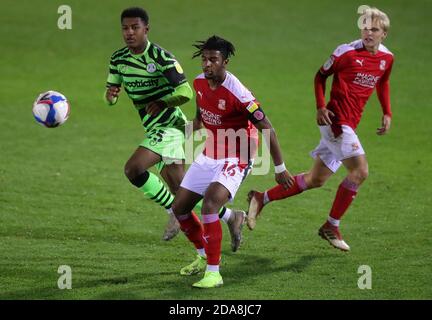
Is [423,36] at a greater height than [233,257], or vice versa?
[423,36]

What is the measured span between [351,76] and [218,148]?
2342 mm

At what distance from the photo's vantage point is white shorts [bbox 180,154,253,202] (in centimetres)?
911

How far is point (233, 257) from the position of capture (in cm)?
1053

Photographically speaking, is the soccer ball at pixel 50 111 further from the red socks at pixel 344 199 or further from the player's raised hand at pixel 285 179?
the red socks at pixel 344 199

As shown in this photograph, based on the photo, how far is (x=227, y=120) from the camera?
30.4ft

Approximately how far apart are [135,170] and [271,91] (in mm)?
11690

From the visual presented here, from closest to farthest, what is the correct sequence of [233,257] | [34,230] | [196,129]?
1. [196,129]
2. [233,257]
3. [34,230]

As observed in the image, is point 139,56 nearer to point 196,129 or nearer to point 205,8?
point 196,129

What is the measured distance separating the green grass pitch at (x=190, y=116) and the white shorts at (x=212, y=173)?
1014 millimetres

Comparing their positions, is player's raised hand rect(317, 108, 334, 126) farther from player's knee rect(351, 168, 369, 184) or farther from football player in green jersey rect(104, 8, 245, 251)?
football player in green jersey rect(104, 8, 245, 251)

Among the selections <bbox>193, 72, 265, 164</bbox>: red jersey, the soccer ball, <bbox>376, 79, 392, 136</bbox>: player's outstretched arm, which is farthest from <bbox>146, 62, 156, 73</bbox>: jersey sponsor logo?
<bbox>376, 79, 392, 136</bbox>: player's outstretched arm

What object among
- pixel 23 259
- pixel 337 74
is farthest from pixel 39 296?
pixel 337 74

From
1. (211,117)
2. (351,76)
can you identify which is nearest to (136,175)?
(211,117)

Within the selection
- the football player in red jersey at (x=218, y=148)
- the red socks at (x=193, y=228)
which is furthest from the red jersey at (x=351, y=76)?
the red socks at (x=193, y=228)
